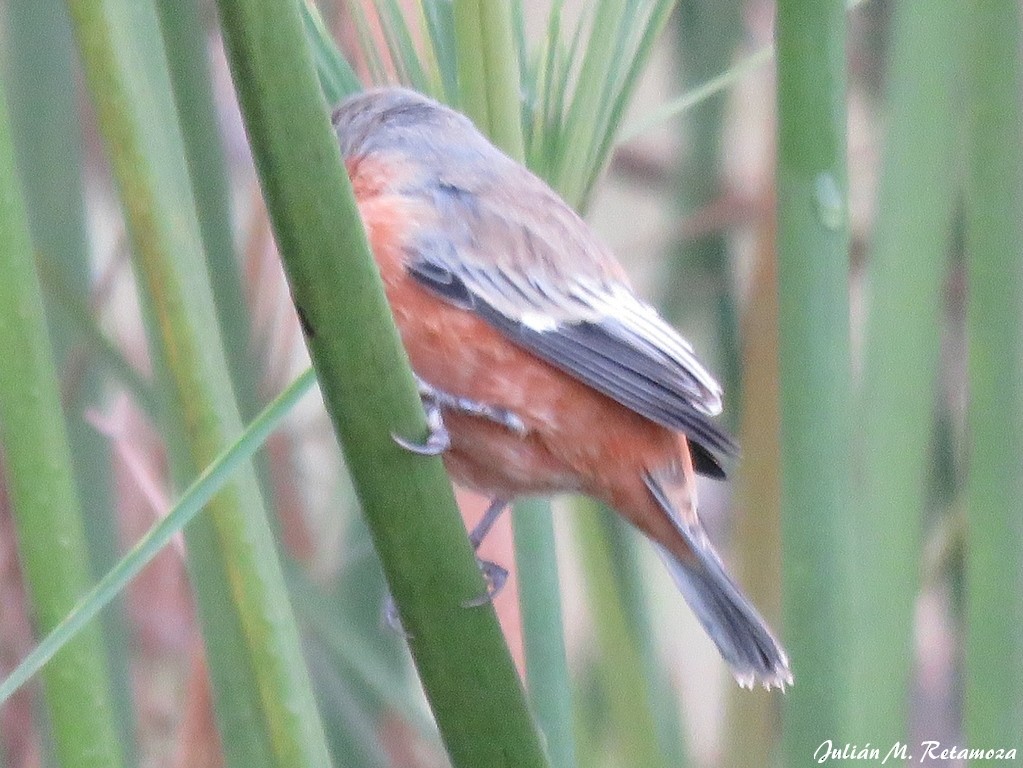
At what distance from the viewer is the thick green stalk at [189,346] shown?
685 millimetres

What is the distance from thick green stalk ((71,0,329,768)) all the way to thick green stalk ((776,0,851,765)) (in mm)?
266

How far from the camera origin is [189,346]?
69cm

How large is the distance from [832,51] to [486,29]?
22cm

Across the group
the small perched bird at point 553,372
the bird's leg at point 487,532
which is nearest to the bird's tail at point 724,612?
the small perched bird at point 553,372

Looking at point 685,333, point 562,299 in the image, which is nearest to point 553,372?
point 562,299

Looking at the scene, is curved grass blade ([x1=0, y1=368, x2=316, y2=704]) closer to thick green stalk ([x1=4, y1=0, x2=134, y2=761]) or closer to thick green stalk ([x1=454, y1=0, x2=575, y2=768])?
thick green stalk ([x1=454, y1=0, x2=575, y2=768])

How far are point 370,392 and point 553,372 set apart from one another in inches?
16.7

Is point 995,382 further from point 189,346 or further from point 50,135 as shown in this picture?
point 50,135

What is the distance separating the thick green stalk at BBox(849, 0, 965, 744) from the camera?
759 millimetres

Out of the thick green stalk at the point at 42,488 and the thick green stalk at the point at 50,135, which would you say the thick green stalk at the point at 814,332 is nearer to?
the thick green stalk at the point at 42,488

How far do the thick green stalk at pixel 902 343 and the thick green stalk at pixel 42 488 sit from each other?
0.41 m

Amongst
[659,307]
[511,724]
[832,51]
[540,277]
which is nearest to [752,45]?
[659,307]

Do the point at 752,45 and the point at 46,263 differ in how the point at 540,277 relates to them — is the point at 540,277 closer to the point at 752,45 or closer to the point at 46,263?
the point at 46,263

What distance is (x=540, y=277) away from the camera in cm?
100
